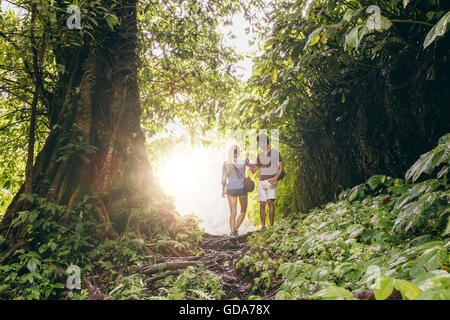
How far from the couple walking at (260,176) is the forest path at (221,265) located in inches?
33.2

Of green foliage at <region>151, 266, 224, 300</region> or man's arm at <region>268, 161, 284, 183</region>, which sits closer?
green foliage at <region>151, 266, 224, 300</region>

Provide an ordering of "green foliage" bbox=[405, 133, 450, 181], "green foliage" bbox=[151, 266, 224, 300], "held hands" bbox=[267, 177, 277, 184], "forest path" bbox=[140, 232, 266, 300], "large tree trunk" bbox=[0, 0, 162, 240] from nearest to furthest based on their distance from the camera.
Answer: "green foliage" bbox=[405, 133, 450, 181] → "green foliage" bbox=[151, 266, 224, 300] → "forest path" bbox=[140, 232, 266, 300] → "large tree trunk" bbox=[0, 0, 162, 240] → "held hands" bbox=[267, 177, 277, 184]

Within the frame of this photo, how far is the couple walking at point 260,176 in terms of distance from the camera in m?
5.09

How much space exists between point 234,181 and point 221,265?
6.96ft

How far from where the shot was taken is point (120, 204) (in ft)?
11.9

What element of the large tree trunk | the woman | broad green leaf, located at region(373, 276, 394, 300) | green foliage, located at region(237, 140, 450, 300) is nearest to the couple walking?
the woman

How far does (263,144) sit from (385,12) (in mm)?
3145

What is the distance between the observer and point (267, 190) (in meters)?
5.16

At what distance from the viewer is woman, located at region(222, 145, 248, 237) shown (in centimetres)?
524

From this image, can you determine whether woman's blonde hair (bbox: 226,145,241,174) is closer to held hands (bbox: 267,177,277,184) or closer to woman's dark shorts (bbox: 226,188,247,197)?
woman's dark shorts (bbox: 226,188,247,197)

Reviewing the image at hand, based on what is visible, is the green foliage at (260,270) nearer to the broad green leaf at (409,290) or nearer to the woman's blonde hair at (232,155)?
the broad green leaf at (409,290)

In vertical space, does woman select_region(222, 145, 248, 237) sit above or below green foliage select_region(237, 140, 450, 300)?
above

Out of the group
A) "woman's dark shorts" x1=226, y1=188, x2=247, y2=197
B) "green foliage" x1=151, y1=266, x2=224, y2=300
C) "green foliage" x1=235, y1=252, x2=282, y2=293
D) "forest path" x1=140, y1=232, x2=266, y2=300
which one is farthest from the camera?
"woman's dark shorts" x1=226, y1=188, x2=247, y2=197
